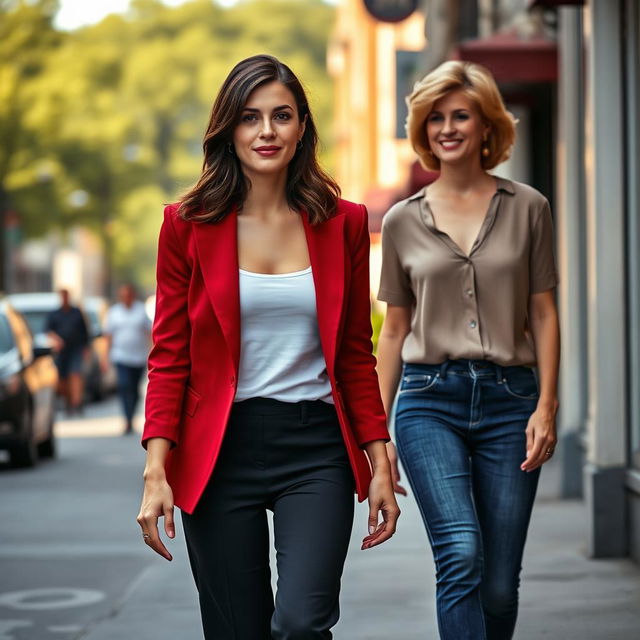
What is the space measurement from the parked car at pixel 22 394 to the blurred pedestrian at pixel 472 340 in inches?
362

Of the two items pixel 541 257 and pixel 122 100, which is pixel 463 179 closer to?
pixel 541 257

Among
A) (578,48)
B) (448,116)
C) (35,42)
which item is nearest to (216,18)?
(35,42)

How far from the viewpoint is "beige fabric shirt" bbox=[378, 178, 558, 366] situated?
4613 mm

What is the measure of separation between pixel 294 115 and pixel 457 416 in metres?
1.16

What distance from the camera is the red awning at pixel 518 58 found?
37.2 feet

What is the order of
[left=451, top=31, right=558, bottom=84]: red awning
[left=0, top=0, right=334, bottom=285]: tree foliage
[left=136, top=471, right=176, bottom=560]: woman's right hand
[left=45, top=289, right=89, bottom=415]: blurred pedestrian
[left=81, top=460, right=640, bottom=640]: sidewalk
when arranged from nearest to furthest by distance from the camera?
[left=136, top=471, right=176, bottom=560]: woman's right hand
[left=81, top=460, right=640, bottom=640]: sidewalk
[left=451, top=31, right=558, bottom=84]: red awning
[left=45, top=289, right=89, bottom=415]: blurred pedestrian
[left=0, top=0, right=334, bottom=285]: tree foliage

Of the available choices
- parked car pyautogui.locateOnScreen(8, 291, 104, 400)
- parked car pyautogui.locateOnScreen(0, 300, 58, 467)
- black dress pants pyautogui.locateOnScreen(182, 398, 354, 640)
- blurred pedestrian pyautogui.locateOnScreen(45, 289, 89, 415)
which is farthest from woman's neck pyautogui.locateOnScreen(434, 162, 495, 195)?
parked car pyautogui.locateOnScreen(8, 291, 104, 400)

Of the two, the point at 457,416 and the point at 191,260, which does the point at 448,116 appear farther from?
the point at 191,260

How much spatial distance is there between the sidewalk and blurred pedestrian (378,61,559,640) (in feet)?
5.68

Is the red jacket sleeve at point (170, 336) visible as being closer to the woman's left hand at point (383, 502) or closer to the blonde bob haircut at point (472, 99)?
the woman's left hand at point (383, 502)

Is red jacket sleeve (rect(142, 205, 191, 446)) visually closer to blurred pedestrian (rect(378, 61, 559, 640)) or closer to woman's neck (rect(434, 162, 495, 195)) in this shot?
blurred pedestrian (rect(378, 61, 559, 640))

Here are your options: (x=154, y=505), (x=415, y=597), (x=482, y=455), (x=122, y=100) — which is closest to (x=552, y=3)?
(x=415, y=597)

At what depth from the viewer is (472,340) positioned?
15.1 ft

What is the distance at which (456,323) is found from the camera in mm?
4637
